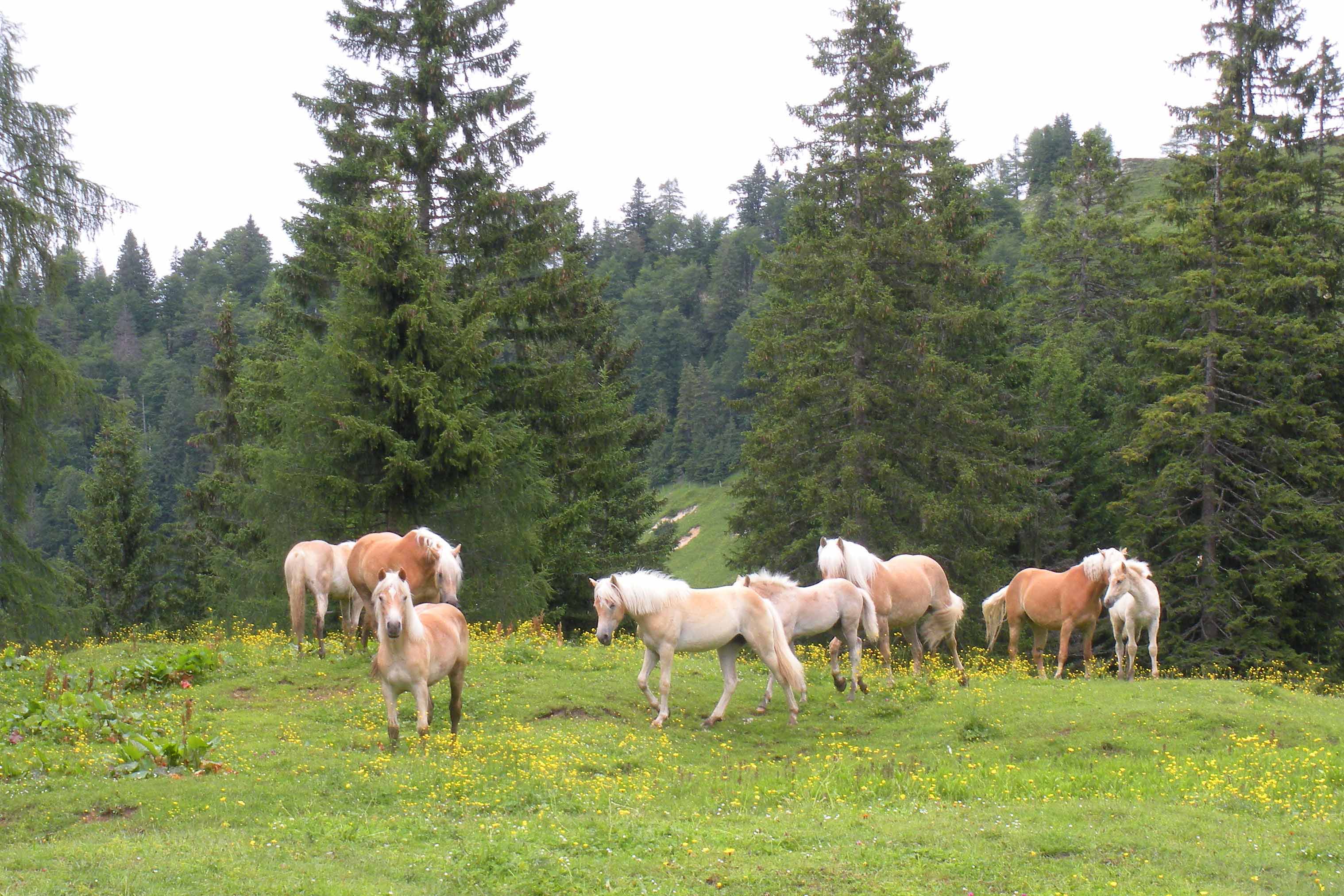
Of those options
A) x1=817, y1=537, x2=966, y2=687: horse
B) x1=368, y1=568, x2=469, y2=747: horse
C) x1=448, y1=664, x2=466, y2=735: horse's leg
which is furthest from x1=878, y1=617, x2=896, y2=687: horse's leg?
x1=368, y1=568, x2=469, y2=747: horse

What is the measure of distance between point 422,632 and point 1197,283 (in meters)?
26.6

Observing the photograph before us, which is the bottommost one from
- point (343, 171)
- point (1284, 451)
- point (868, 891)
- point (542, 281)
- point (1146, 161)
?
point (868, 891)

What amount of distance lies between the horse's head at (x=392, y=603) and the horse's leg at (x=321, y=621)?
5786 millimetres

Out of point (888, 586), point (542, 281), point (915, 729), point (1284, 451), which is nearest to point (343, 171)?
point (542, 281)

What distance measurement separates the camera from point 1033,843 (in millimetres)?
8094

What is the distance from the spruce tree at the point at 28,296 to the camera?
20.4m

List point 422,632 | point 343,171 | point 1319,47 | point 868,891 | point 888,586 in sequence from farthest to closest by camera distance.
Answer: point 1319,47, point 343,171, point 888,586, point 422,632, point 868,891

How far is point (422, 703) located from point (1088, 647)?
13.9m

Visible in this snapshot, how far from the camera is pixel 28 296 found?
21.1 meters

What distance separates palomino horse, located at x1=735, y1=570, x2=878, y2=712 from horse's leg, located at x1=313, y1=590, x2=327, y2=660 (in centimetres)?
648

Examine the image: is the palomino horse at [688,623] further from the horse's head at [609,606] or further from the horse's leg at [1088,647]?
the horse's leg at [1088,647]

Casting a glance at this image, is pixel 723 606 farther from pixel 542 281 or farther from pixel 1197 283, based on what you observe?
pixel 1197 283

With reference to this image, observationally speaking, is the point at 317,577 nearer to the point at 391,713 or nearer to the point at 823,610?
the point at 391,713

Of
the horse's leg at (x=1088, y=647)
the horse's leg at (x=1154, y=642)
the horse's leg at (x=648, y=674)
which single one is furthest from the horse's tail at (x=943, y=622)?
the horse's leg at (x=648, y=674)
